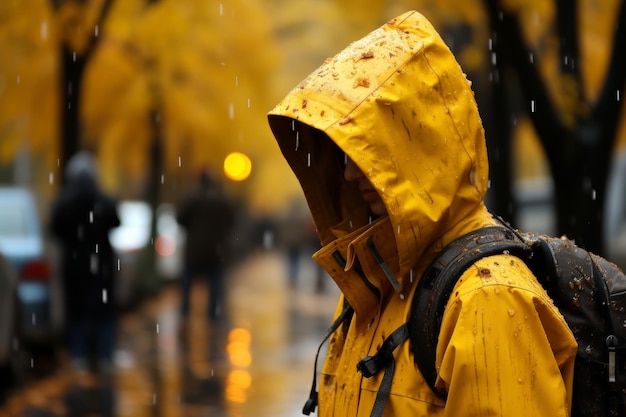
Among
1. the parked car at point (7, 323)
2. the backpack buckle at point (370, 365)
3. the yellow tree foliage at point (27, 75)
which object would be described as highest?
the yellow tree foliage at point (27, 75)

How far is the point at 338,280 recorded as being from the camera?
2850 millimetres

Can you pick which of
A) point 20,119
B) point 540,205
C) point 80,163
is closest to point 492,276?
point 80,163

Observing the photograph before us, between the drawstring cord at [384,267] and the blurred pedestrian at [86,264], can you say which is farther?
the blurred pedestrian at [86,264]

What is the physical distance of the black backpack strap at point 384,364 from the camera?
256 cm

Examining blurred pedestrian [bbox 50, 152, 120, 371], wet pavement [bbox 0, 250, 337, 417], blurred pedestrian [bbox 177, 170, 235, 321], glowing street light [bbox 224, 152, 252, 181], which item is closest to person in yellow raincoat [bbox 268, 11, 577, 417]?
wet pavement [bbox 0, 250, 337, 417]

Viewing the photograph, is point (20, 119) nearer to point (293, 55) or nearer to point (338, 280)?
point (293, 55)

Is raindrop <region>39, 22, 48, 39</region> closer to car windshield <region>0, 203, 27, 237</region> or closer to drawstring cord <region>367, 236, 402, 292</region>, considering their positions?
car windshield <region>0, 203, 27, 237</region>

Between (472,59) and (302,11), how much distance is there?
13.5 meters

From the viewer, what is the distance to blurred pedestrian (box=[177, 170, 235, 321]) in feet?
46.1

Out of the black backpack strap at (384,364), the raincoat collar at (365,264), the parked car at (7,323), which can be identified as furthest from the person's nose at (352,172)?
the parked car at (7,323)

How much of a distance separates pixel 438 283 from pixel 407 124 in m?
0.42

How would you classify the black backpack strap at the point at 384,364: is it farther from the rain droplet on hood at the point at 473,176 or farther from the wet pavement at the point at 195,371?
the wet pavement at the point at 195,371

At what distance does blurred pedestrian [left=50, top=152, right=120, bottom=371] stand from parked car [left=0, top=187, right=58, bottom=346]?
0.33 meters

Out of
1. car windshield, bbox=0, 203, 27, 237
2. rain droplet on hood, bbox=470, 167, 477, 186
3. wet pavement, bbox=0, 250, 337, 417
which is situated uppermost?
rain droplet on hood, bbox=470, 167, 477, 186
